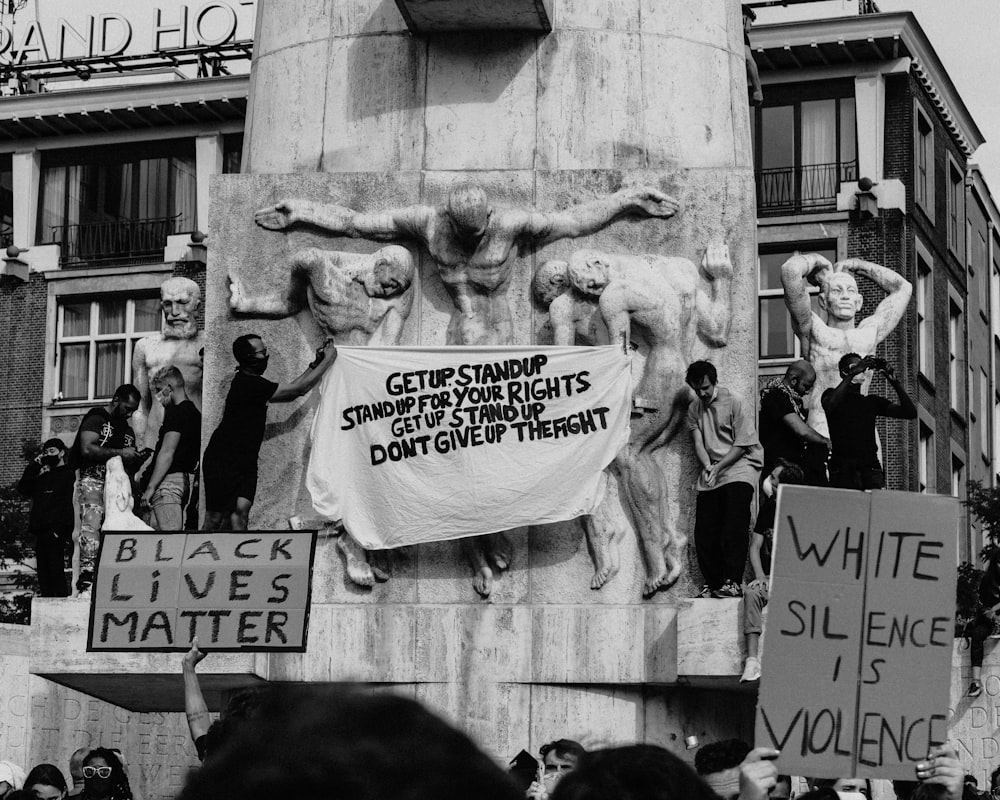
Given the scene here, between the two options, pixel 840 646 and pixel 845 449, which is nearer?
pixel 840 646

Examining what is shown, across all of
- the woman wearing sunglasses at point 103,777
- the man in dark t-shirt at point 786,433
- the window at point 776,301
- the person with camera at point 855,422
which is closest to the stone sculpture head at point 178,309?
the man in dark t-shirt at point 786,433

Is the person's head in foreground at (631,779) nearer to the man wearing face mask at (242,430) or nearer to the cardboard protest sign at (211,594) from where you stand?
the cardboard protest sign at (211,594)

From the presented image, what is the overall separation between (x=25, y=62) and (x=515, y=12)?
37.3 m

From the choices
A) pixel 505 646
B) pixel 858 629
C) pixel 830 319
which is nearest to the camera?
pixel 858 629

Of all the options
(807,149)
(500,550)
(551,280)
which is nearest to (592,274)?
(551,280)

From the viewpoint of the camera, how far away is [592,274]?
48.1ft

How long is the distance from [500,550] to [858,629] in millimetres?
6807

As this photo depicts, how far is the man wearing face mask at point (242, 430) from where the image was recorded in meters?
14.6

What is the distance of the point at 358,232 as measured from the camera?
1499 cm

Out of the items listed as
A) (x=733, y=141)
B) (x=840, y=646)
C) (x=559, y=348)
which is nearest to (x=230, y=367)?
(x=559, y=348)

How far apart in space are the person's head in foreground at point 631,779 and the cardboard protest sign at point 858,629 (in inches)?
178

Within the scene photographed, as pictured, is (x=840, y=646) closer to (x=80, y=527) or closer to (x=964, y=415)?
(x=80, y=527)

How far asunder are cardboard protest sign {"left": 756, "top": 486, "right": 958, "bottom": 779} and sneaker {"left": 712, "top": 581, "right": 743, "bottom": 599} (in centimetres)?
590

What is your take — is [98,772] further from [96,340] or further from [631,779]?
[96,340]
